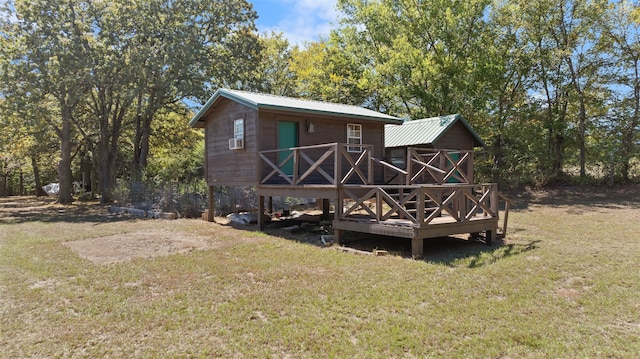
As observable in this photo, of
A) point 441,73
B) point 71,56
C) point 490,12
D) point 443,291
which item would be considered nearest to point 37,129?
point 71,56

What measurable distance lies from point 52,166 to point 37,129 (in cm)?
1210

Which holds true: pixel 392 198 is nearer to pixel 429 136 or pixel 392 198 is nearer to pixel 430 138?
pixel 430 138

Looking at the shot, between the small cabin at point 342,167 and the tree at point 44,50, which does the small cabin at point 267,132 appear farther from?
the tree at point 44,50

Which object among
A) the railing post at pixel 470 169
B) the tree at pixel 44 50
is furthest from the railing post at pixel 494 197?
the tree at pixel 44 50

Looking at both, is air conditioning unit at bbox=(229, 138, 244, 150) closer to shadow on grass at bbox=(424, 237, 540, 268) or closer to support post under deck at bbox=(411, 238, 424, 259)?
shadow on grass at bbox=(424, 237, 540, 268)

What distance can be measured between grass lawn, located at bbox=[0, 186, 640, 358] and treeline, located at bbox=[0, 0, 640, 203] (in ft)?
40.9

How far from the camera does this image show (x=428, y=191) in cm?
768

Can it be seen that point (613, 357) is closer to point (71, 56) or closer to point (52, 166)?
point (71, 56)

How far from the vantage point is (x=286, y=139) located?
11.5 meters

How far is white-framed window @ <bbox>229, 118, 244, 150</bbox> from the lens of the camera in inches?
456

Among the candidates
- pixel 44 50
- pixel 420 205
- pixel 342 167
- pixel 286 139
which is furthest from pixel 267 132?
pixel 44 50

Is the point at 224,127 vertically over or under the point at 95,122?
under

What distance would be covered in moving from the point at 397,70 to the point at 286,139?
38.6 ft

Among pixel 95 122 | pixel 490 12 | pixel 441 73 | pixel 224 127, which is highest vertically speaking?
pixel 490 12
